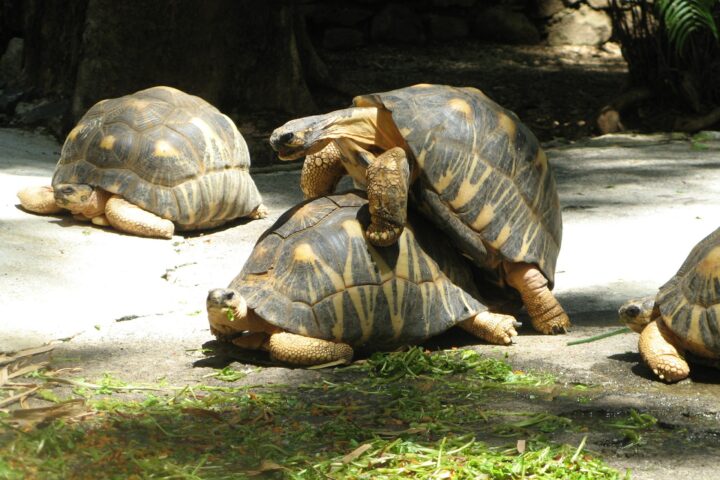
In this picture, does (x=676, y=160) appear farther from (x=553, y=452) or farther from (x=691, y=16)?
(x=553, y=452)

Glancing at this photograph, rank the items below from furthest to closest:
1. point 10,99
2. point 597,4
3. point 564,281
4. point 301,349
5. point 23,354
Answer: point 597,4
point 10,99
point 564,281
point 23,354
point 301,349

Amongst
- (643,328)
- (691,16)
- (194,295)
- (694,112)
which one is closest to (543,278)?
(643,328)

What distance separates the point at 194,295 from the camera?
197 inches

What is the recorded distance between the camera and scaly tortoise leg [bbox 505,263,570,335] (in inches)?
165

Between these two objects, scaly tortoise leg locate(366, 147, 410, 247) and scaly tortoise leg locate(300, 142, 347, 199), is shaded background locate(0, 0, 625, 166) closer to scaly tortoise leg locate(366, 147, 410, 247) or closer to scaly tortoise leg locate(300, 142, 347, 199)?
scaly tortoise leg locate(300, 142, 347, 199)

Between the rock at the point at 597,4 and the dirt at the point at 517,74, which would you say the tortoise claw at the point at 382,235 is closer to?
the dirt at the point at 517,74

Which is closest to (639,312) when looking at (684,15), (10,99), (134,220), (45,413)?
(45,413)

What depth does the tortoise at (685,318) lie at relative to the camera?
342 centimetres

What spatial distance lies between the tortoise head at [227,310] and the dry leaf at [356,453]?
2.89 feet

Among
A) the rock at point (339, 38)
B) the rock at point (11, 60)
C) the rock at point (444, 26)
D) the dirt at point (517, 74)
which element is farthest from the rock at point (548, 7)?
the rock at point (11, 60)

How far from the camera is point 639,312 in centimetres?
371

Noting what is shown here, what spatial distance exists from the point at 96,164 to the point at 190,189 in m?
0.59

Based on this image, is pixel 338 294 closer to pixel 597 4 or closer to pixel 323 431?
pixel 323 431

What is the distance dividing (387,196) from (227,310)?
725 millimetres
